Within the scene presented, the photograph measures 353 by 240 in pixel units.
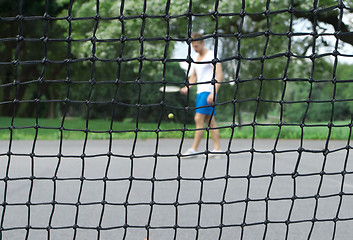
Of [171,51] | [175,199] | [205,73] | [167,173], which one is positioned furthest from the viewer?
[171,51]

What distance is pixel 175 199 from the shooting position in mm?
2912

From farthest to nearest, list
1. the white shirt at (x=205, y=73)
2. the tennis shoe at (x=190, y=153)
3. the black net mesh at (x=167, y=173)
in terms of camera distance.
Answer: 1. the white shirt at (x=205, y=73)
2. the tennis shoe at (x=190, y=153)
3. the black net mesh at (x=167, y=173)

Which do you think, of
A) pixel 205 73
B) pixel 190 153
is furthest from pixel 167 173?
pixel 205 73

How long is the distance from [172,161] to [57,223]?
8.36ft

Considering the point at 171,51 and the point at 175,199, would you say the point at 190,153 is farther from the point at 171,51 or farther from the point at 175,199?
the point at 171,51

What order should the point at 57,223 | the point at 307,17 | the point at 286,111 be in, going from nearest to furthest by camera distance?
the point at 57,223 < the point at 307,17 < the point at 286,111

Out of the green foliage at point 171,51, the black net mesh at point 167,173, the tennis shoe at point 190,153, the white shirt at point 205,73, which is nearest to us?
the black net mesh at point 167,173

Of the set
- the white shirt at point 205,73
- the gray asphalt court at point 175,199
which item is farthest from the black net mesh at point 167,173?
the white shirt at point 205,73

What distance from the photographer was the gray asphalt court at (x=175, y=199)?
2039 mm

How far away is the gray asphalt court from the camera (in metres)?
2.04

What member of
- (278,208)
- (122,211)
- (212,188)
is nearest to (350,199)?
(278,208)

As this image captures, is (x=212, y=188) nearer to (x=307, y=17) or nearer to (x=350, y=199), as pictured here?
(x=350, y=199)

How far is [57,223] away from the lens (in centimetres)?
233

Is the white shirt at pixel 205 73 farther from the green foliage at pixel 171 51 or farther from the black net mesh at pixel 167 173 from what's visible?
the green foliage at pixel 171 51
